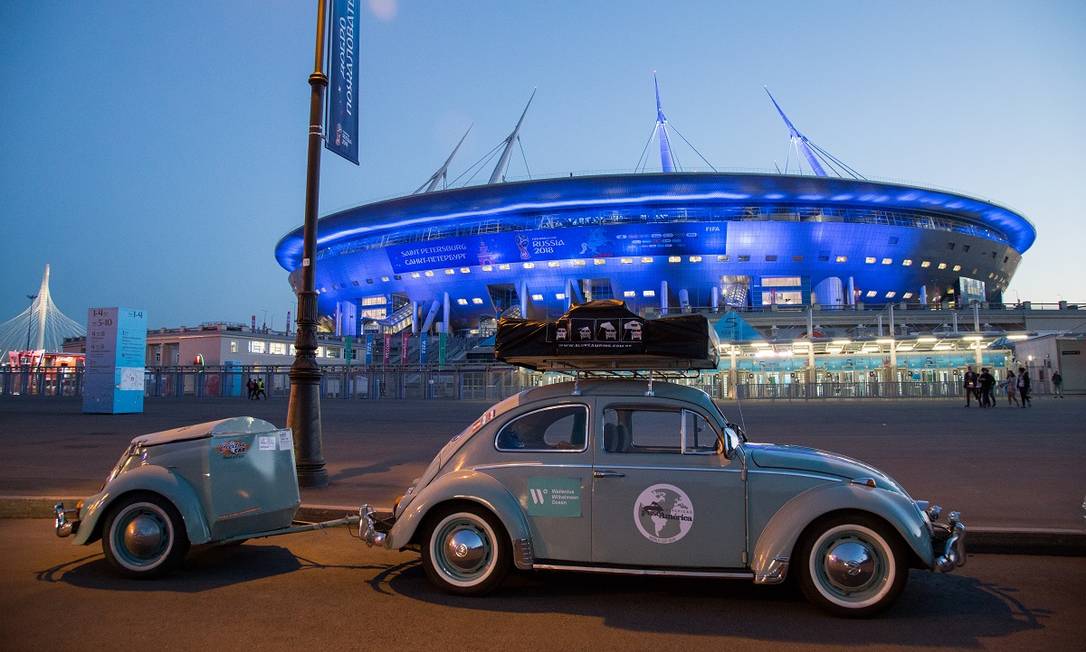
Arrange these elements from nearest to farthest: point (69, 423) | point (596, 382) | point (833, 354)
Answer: point (596, 382) < point (69, 423) < point (833, 354)

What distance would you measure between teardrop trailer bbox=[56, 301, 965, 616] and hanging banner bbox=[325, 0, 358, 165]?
505cm

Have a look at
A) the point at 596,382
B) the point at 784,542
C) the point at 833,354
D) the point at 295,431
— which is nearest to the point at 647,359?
the point at 596,382

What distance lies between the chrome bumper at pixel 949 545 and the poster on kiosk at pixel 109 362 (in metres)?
25.8

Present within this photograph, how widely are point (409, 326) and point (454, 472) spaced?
8406 cm

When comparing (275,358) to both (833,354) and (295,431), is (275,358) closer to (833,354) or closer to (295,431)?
(833,354)

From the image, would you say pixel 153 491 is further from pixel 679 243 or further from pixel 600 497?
pixel 679 243

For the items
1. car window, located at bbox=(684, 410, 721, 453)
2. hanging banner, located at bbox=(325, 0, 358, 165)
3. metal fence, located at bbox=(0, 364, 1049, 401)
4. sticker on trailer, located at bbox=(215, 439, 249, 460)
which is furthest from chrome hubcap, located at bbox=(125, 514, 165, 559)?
metal fence, located at bbox=(0, 364, 1049, 401)

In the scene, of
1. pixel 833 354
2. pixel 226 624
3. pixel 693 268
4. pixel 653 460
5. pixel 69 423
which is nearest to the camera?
pixel 226 624

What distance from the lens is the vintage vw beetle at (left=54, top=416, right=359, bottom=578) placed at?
529 cm

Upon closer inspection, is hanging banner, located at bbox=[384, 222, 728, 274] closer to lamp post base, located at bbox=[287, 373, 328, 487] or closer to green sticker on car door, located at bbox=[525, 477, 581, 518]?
lamp post base, located at bbox=[287, 373, 328, 487]

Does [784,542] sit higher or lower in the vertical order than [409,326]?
lower

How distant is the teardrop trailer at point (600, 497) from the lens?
4.51 meters

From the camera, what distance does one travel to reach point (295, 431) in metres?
8.62

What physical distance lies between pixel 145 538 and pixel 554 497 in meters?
3.07
